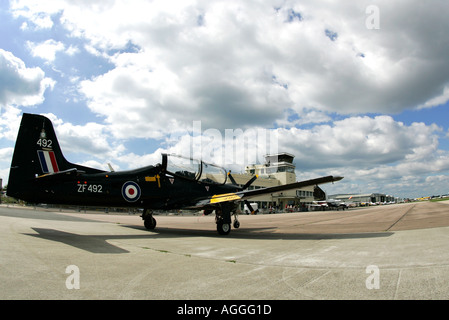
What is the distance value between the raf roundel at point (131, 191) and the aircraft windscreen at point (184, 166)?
1.64m

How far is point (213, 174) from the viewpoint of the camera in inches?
534

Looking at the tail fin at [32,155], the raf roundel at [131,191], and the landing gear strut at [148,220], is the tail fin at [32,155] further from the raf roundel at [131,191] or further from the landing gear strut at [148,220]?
the landing gear strut at [148,220]

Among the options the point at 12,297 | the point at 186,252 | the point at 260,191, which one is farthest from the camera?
the point at 260,191

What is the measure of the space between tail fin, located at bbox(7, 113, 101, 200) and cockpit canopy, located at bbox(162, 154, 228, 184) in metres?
4.01

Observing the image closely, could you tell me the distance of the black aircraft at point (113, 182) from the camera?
852 centimetres

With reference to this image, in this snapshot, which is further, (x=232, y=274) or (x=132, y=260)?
(x=132, y=260)

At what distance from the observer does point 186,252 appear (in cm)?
669

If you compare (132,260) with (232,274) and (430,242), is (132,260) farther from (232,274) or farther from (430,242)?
(430,242)

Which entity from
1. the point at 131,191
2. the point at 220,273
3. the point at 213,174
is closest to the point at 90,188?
the point at 131,191

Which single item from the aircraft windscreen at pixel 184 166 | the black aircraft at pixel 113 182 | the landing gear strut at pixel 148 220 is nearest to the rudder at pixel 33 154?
the black aircraft at pixel 113 182

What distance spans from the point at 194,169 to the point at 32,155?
245 inches

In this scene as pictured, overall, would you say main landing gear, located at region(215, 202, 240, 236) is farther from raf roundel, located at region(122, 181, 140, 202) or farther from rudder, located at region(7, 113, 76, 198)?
rudder, located at region(7, 113, 76, 198)
